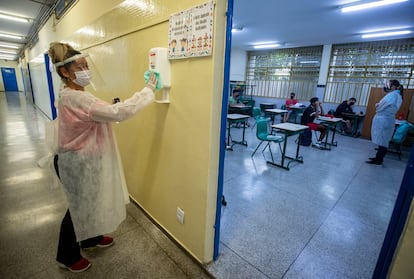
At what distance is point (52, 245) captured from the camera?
177 cm

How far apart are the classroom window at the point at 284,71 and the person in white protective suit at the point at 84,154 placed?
827 cm

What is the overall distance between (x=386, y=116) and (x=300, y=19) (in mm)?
2960

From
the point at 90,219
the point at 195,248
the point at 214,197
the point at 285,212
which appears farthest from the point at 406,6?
the point at 90,219

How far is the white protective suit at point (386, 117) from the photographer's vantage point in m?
3.66

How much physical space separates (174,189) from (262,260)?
0.93 m

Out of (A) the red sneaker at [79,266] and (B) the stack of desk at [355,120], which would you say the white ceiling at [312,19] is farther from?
(A) the red sneaker at [79,266]

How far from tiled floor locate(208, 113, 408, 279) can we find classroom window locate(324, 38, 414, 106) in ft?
12.8

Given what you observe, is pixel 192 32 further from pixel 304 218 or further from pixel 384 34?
pixel 384 34

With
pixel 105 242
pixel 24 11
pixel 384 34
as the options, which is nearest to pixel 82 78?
pixel 105 242

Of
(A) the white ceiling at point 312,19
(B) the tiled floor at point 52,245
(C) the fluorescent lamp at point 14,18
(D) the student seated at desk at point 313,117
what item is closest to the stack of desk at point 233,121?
(D) the student seated at desk at point 313,117

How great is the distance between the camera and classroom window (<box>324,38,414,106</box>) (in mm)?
6020

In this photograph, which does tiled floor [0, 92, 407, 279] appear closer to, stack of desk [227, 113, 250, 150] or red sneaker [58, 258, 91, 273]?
red sneaker [58, 258, 91, 273]

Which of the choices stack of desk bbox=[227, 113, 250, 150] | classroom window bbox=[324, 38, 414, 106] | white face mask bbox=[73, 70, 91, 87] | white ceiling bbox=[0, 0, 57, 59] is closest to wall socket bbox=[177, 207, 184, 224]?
white face mask bbox=[73, 70, 91, 87]

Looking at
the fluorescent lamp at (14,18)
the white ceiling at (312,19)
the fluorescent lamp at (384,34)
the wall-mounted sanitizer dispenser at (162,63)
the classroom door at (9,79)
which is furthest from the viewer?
the classroom door at (9,79)
